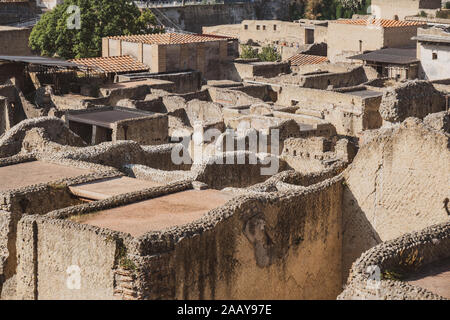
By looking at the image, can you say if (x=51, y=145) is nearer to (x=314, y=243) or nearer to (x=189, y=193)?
(x=189, y=193)

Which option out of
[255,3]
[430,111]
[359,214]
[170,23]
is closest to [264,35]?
[170,23]

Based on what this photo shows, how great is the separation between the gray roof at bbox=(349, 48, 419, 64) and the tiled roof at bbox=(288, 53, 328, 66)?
329 centimetres

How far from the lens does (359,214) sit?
17.5 m

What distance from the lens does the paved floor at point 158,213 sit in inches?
575

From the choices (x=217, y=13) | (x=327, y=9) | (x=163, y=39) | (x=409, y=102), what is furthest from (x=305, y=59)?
(x=327, y=9)

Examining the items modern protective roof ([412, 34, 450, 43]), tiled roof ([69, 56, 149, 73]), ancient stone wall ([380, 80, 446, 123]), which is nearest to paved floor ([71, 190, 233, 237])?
Answer: ancient stone wall ([380, 80, 446, 123])

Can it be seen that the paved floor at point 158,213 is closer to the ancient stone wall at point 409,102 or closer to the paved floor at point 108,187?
the paved floor at point 108,187

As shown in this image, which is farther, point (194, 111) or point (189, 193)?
point (194, 111)

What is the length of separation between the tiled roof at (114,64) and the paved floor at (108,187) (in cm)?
1948

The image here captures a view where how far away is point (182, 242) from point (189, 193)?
3366mm

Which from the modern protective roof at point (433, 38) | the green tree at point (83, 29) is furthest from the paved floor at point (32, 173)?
the green tree at point (83, 29)

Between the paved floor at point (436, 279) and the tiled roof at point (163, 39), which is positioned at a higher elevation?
the tiled roof at point (163, 39)

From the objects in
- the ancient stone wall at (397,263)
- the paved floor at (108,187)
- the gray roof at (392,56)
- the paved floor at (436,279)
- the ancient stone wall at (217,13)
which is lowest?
the paved floor at (436,279)

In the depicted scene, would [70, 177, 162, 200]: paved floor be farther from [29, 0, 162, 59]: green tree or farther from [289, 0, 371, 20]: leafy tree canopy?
[289, 0, 371, 20]: leafy tree canopy
